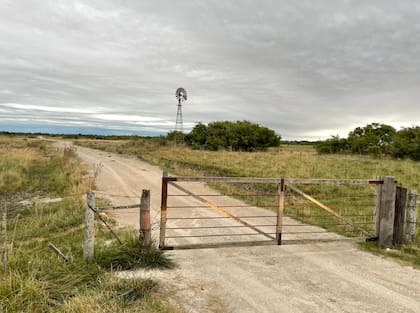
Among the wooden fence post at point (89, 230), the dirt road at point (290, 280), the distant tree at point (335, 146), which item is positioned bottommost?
the dirt road at point (290, 280)

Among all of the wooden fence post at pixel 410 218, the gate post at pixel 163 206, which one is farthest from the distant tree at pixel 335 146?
the gate post at pixel 163 206

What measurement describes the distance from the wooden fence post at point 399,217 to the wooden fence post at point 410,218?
170 millimetres

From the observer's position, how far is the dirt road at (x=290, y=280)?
464 centimetres

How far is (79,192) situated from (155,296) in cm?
917

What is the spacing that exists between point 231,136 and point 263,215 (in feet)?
133

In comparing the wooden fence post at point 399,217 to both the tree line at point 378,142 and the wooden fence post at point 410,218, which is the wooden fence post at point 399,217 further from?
the tree line at point 378,142

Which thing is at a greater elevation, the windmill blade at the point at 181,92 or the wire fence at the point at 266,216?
the windmill blade at the point at 181,92

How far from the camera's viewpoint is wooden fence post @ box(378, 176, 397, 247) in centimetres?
729

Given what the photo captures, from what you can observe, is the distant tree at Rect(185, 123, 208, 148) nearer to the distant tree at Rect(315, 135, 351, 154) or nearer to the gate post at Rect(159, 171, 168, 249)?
the distant tree at Rect(315, 135, 351, 154)

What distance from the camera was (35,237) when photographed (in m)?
8.09

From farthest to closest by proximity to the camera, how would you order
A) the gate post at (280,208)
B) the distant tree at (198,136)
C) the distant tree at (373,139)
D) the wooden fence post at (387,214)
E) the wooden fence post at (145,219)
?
the distant tree at (198,136), the distant tree at (373,139), the wooden fence post at (387,214), the gate post at (280,208), the wooden fence post at (145,219)

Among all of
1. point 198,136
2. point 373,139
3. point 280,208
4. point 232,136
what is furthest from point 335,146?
point 280,208

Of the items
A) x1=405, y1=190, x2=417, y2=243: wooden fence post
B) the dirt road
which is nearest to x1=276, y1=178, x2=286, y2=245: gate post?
→ the dirt road

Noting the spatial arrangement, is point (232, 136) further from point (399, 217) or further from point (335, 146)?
point (399, 217)
